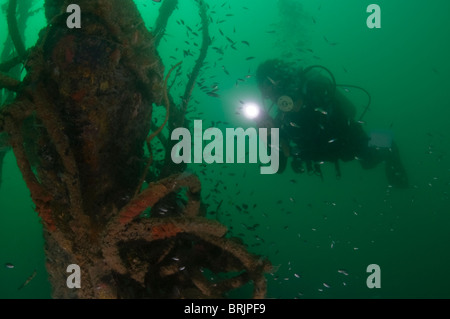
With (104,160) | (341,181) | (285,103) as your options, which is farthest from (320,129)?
(341,181)

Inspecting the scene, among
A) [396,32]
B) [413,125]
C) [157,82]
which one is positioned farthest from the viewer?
[413,125]

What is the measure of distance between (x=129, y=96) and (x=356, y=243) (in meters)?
45.7

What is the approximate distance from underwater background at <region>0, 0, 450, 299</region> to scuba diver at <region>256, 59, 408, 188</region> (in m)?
4.73

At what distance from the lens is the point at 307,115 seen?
9.26 m

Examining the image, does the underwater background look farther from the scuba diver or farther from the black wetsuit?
the scuba diver

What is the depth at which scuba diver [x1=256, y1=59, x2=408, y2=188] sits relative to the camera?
9.08m

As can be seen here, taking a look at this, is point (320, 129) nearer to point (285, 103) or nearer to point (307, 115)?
point (307, 115)

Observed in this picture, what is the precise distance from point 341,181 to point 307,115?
68.4 metres

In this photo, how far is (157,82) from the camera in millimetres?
3627

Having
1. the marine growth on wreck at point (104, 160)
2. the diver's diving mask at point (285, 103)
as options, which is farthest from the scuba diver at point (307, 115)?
the marine growth on wreck at point (104, 160)

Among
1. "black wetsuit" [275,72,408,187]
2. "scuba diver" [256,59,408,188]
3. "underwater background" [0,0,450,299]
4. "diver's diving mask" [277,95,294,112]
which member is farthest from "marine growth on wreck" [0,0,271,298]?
"underwater background" [0,0,450,299]

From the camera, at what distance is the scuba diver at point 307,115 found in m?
9.08
